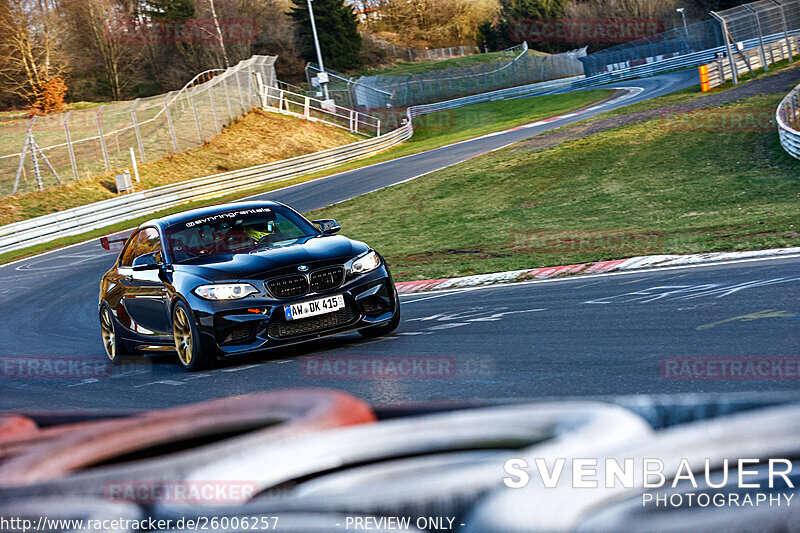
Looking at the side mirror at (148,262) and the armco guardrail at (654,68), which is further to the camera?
the armco guardrail at (654,68)

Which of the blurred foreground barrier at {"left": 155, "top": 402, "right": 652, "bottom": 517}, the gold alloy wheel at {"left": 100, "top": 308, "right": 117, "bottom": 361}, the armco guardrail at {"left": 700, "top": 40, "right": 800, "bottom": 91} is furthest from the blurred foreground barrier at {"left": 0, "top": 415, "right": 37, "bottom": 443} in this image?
the armco guardrail at {"left": 700, "top": 40, "right": 800, "bottom": 91}

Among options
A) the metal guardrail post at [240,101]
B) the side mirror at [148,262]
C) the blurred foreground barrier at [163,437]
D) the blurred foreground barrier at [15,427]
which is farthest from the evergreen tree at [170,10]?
the blurred foreground barrier at [163,437]

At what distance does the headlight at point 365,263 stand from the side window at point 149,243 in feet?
6.85

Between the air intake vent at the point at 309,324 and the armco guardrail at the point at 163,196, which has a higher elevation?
the air intake vent at the point at 309,324

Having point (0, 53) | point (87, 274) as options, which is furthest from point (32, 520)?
point (0, 53)

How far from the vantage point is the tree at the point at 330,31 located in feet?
257

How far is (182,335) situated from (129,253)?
2.10 m

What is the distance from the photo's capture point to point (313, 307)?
789cm

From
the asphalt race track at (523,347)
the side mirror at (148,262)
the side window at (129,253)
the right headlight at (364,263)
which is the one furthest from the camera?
the side window at (129,253)

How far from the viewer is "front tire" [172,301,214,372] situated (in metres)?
7.91

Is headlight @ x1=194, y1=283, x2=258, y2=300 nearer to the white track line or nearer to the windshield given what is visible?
the windshield

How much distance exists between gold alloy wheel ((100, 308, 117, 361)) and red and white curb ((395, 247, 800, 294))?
4.67 metres
